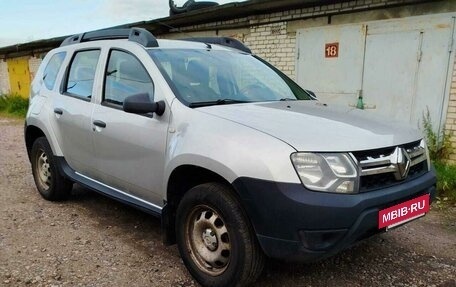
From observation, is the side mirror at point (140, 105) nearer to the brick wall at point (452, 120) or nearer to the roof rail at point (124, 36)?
the roof rail at point (124, 36)

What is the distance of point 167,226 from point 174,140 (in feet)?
2.14

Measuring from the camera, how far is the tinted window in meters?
3.14

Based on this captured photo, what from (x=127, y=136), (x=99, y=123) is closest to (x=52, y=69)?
(x=99, y=123)

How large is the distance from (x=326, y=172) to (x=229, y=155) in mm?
569

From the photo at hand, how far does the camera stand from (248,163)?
7.42 ft

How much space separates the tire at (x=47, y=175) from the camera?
14.3ft

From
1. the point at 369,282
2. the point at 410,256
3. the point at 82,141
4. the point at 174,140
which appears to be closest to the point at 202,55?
the point at 174,140

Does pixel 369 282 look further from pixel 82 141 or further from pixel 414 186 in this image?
pixel 82 141

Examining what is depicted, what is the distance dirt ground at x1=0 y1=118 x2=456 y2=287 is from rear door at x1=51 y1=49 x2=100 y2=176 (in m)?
0.61

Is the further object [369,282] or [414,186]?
[369,282]

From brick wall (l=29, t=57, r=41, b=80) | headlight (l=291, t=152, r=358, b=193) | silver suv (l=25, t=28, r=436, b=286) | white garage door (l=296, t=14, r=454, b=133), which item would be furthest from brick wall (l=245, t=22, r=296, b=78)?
brick wall (l=29, t=57, r=41, b=80)

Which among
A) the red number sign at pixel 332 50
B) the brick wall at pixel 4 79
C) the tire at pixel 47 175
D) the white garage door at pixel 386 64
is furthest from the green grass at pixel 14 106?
the red number sign at pixel 332 50

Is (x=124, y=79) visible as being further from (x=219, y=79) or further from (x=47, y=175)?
(x=47, y=175)

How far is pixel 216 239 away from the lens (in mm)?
2613
